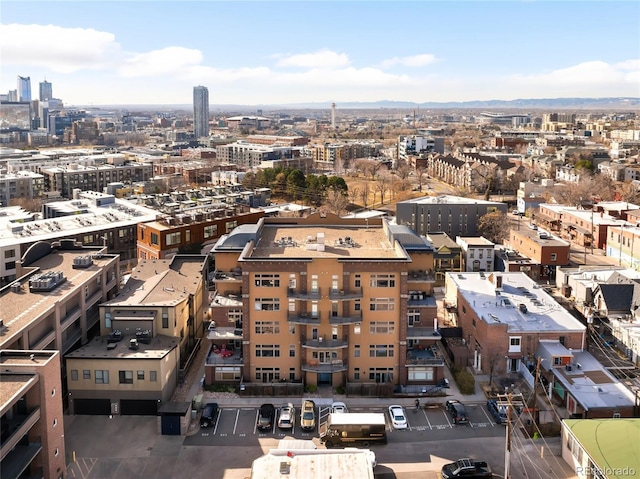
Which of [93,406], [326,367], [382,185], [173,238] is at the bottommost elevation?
[93,406]

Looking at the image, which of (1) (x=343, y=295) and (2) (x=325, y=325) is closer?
(1) (x=343, y=295)

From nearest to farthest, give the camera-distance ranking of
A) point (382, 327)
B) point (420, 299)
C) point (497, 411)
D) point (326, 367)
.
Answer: point (497, 411), point (326, 367), point (382, 327), point (420, 299)

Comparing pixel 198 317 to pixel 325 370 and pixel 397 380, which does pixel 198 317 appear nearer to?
pixel 325 370

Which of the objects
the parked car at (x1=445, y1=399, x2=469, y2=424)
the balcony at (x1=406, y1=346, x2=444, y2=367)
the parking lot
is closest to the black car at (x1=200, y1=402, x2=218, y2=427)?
the parking lot

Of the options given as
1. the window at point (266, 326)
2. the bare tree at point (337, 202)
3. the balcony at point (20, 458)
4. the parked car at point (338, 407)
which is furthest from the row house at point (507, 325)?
the bare tree at point (337, 202)

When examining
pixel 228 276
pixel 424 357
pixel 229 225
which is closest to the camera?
pixel 424 357

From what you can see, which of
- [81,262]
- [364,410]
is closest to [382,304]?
[364,410]

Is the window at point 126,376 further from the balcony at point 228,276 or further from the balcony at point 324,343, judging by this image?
the balcony at point 324,343

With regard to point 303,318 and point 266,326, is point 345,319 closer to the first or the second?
point 303,318
